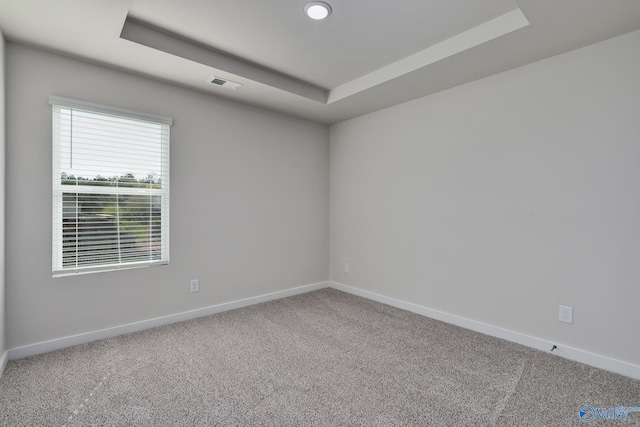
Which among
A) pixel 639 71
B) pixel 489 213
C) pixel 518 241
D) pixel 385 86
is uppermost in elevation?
pixel 385 86

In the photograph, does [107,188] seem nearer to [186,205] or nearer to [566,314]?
[186,205]

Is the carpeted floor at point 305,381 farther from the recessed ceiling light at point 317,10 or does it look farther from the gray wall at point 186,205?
the recessed ceiling light at point 317,10

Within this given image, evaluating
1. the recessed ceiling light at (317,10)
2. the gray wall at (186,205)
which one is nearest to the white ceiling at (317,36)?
the recessed ceiling light at (317,10)

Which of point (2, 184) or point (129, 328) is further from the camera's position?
point (129, 328)

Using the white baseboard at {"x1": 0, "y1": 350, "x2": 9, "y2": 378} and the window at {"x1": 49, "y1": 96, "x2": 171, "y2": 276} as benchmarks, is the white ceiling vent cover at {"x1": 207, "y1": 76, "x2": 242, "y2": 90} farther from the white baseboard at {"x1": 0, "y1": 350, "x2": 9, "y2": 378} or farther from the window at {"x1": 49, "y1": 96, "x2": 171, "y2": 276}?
the white baseboard at {"x1": 0, "y1": 350, "x2": 9, "y2": 378}

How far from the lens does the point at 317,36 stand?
7.90ft

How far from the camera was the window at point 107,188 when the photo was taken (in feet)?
8.27

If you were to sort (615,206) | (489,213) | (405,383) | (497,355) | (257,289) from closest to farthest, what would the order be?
(405,383) → (615,206) → (497,355) → (489,213) → (257,289)

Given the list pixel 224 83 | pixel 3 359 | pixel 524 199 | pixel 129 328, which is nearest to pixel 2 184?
pixel 3 359

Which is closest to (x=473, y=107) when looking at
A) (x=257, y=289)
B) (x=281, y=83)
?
(x=281, y=83)

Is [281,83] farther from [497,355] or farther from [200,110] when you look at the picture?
[497,355]

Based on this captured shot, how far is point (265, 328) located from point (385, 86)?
256cm

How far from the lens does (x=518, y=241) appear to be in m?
2.68

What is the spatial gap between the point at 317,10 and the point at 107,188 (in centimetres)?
222
